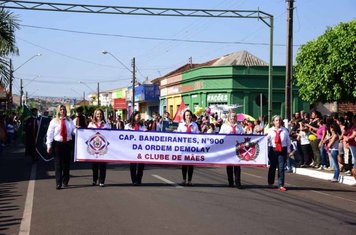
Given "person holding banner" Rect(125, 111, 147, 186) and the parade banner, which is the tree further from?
"person holding banner" Rect(125, 111, 147, 186)

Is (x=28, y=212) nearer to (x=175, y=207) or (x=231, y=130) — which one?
(x=175, y=207)

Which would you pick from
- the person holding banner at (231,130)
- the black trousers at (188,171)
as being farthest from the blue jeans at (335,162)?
the black trousers at (188,171)

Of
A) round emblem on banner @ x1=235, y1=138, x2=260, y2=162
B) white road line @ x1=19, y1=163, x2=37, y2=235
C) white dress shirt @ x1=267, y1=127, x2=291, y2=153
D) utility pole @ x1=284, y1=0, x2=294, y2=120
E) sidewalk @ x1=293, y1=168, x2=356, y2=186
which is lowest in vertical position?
white road line @ x1=19, y1=163, x2=37, y2=235

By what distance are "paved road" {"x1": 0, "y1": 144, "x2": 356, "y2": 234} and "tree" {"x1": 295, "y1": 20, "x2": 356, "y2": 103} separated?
31.4 feet

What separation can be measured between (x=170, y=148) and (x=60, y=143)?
2.78 metres

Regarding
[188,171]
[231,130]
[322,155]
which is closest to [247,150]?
[231,130]

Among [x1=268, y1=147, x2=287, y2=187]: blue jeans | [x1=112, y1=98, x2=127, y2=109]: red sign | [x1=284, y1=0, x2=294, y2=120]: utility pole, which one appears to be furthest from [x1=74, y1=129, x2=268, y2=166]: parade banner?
[x1=112, y1=98, x2=127, y2=109]: red sign

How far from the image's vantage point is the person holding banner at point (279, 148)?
12906mm

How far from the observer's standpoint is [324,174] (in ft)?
54.2

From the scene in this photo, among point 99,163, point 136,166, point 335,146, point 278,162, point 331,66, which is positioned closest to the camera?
point 99,163

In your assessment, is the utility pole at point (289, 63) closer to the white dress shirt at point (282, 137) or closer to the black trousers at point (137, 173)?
the white dress shirt at point (282, 137)

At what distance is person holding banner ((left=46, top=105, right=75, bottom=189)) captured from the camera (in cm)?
1208

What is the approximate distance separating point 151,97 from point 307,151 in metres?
45.5

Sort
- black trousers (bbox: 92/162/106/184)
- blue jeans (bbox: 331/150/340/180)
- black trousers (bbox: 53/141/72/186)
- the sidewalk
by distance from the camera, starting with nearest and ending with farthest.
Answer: black trousers (bbox: 53/141/72/186) < black trousers (bbox: 92/162/106/184) < the sidewalk < blue jeans (bbox: 331/150/340/180)
